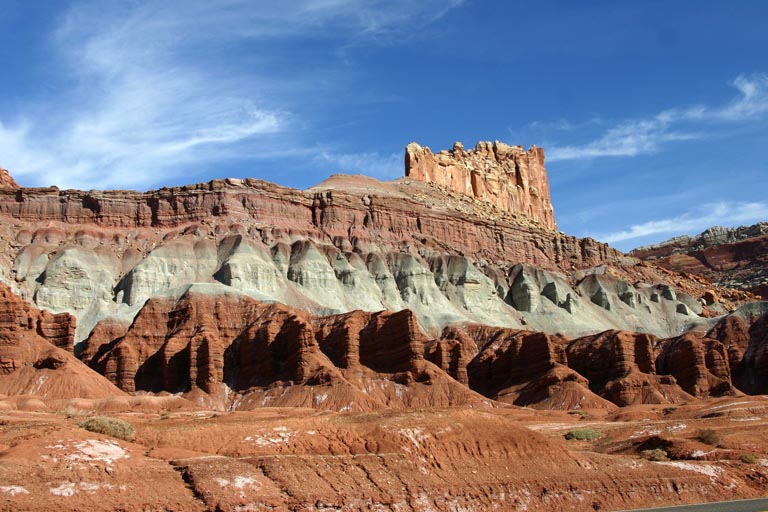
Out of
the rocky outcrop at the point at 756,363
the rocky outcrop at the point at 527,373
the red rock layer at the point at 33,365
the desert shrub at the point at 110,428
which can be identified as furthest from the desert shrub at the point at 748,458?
the rocky outcrop at the point at 756,363

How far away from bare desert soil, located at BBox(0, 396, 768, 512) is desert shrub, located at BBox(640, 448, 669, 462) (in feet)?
0.53

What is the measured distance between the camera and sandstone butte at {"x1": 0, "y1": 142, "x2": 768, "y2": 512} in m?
33.6

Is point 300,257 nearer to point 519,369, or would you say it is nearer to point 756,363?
point 519,369

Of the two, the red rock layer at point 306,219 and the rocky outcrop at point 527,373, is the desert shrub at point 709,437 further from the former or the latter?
the red rock layer at point 306,219

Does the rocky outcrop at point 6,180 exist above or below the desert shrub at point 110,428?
above

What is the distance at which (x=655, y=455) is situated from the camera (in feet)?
157

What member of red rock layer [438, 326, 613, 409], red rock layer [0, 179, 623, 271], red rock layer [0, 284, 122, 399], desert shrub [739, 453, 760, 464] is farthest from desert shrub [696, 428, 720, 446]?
red rock layer [0, 179, 623, 271]

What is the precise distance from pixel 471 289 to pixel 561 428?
66.8 metres

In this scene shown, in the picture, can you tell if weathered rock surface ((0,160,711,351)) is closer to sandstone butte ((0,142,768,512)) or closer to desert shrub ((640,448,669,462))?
sandstone butte ((0,142,768,512))

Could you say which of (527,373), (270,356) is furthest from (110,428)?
(527,373)

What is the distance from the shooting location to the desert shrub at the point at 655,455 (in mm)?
47469

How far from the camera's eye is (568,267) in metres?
168

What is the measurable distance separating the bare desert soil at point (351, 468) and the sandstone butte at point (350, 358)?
0.33 ft

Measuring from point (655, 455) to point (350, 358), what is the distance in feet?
185
